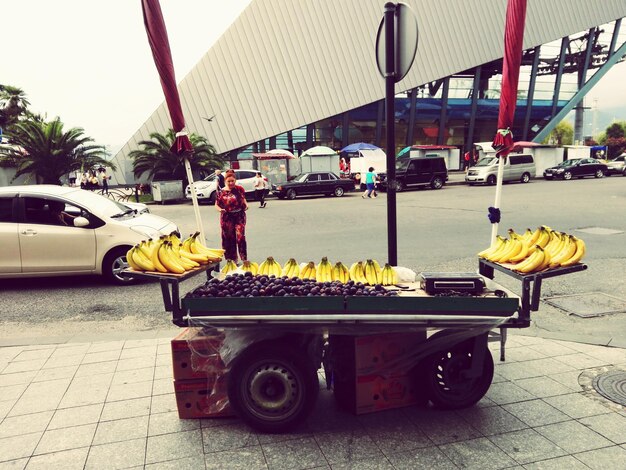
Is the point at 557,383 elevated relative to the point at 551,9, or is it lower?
lower

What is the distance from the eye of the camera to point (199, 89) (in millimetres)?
33719

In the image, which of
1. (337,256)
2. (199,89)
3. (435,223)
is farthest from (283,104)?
(337,256)

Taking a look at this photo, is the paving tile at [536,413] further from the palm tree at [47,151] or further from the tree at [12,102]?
the tree at [12,102]

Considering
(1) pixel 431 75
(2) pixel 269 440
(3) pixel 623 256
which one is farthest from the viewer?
(1) pixel 431 75

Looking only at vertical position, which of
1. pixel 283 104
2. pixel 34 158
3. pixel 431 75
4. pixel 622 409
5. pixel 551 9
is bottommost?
pixel 622 409

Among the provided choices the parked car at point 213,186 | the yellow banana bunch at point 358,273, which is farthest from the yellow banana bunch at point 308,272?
the parked car at point 213,186

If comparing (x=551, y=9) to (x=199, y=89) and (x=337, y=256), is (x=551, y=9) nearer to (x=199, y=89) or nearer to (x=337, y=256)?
(x=199, y=89)

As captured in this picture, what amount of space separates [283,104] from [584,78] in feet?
93.1

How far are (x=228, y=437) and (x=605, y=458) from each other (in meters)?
2.44

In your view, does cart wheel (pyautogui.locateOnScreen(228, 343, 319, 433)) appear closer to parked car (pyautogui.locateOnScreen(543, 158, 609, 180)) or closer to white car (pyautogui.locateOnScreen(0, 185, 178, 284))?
white car (pyautogui.locateOnScreen(0, 185, 178, 284))

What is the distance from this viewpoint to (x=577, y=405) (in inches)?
145

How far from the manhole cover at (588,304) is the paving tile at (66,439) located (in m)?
5.52

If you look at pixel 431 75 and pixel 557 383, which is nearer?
pixel 557 383

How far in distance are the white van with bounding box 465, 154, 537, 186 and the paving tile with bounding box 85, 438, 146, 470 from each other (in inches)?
1067
